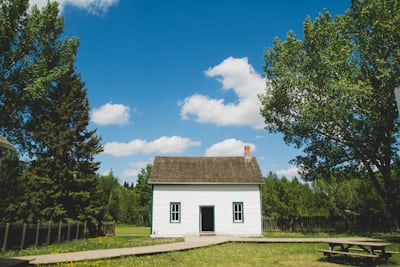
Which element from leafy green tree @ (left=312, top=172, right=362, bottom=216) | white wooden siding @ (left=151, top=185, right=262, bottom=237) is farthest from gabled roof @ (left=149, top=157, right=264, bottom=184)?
leafy green tree @ (left=312, top=172, right=362, bottom=216)

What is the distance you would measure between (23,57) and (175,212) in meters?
16.2

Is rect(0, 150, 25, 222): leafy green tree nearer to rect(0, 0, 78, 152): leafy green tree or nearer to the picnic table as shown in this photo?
rect(0, 0, 78, 152): leafy green tree

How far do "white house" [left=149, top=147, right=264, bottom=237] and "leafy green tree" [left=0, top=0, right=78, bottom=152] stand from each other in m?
11.2

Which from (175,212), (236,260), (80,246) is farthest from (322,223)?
(80,246)

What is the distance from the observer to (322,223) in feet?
86.9

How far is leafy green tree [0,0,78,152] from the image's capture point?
71.7ft

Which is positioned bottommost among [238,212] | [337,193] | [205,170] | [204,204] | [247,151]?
[238,212]

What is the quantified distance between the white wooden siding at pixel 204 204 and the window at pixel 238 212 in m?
0.24

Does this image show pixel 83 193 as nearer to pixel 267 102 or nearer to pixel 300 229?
pixel 267 102

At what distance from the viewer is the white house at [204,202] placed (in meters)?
23.0

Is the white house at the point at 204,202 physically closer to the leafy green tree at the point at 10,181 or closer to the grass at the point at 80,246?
the grass at the point at 80,246

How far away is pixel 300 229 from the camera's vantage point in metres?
26.4

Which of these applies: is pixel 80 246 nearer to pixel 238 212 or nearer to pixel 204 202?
pixel 204 202

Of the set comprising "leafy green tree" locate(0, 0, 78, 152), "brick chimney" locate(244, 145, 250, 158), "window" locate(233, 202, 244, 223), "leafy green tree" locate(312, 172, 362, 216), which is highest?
"leafy green tree" locate(0, 0, 78, 152)
